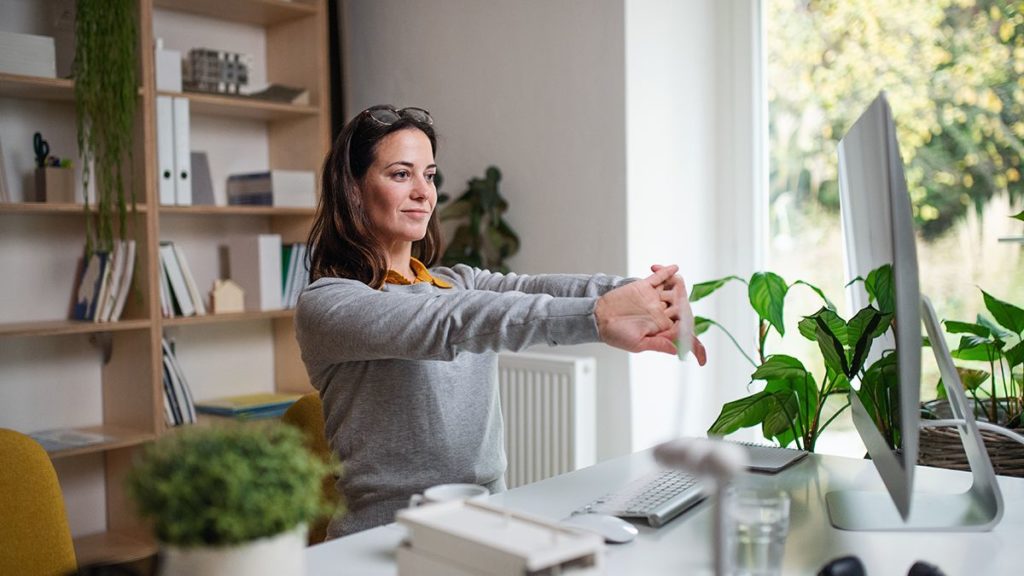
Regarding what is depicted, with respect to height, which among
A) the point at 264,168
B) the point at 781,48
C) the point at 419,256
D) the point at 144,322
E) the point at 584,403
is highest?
the point at 781,48

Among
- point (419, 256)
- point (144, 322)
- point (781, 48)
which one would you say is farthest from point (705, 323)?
point (144, 322)

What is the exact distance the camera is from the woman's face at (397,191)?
1.67 meters

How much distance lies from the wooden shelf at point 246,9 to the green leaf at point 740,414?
225cm

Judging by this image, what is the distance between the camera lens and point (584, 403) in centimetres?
279

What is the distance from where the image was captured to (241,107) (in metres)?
3.14

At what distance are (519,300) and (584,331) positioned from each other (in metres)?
0.11

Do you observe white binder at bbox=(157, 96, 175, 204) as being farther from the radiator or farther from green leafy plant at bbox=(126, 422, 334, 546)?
green leafy plant at bbox=(126, 422, 334, 546)

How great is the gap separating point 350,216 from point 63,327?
1.44m

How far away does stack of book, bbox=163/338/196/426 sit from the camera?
2955 millimetres

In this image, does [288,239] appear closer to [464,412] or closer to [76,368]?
[76,368]

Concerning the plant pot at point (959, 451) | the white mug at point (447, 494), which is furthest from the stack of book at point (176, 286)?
the plant pot at point (959, 451)

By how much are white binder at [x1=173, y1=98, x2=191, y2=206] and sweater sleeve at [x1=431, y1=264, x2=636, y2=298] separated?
1407mm

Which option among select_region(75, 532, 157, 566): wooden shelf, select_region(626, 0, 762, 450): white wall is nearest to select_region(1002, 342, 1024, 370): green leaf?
select_region(626, 0, 762, 450): white wall

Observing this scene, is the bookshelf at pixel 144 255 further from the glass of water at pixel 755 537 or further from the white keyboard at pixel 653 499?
the glass of water at pixel 755 537
